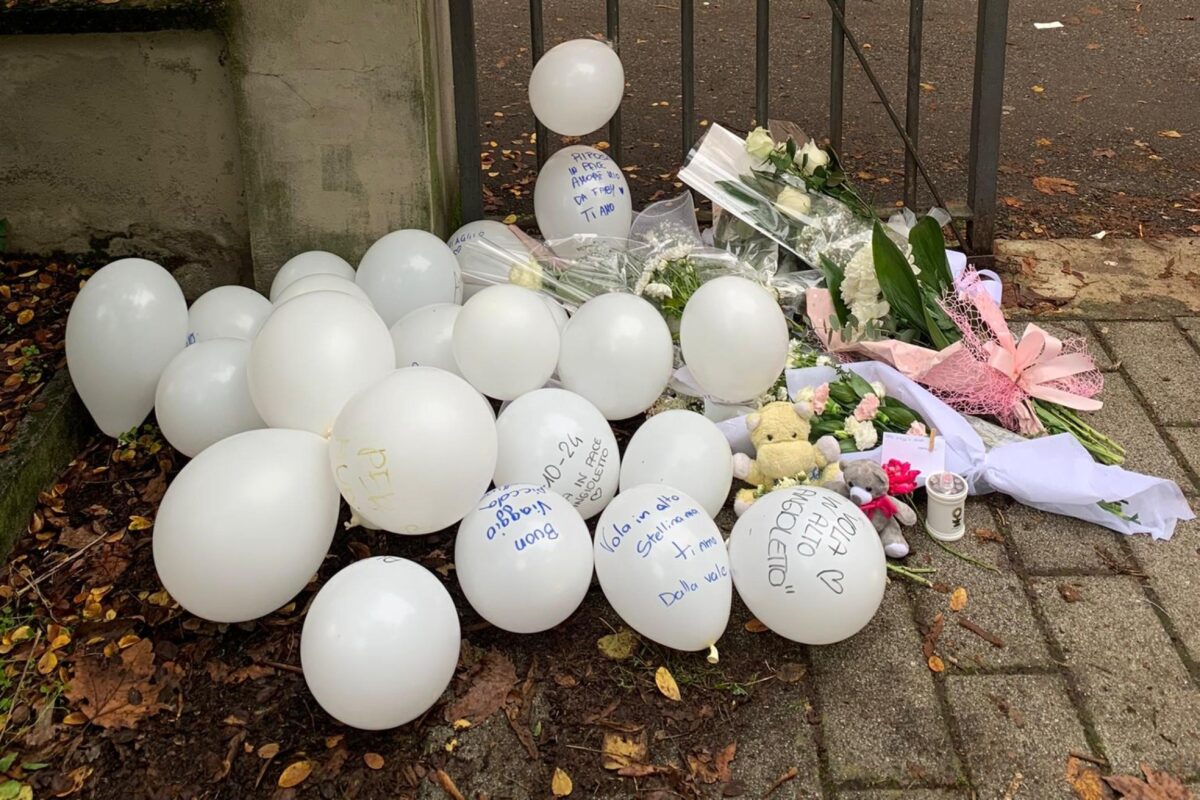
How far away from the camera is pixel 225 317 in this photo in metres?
3.39

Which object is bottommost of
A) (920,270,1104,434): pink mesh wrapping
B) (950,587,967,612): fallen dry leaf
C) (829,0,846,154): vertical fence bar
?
(950,587,967,612): fallen dry leaf

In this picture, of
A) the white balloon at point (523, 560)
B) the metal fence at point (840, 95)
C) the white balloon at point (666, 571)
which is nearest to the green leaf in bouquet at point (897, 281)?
the metal fence at point (840, 95)

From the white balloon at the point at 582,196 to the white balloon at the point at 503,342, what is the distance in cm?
86

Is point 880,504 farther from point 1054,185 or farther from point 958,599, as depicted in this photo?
point 1054,185

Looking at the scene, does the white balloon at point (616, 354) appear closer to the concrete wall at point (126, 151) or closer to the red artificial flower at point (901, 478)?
the red artificial flower at point (901, 478)

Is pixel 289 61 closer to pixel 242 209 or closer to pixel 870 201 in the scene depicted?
pixel 242 209

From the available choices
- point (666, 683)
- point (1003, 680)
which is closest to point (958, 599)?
point (1003, 680)

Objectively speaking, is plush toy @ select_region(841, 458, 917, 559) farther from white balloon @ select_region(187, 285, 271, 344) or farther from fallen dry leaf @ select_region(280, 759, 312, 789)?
white balloon @ select_region(187, 285, 271, 344)

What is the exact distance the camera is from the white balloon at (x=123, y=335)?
128 inches

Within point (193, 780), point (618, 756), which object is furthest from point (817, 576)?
point (193, 780)

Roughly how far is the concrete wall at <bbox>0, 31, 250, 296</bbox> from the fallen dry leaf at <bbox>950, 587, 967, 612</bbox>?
8.34 feet

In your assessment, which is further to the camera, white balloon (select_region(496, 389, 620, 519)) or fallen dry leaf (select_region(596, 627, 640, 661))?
white balloon (select_region(496, 389, 620, 519))

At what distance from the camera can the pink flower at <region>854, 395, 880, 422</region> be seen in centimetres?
321

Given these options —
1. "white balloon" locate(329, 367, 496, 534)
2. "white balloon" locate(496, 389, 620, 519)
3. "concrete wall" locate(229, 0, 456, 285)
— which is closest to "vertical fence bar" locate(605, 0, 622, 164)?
"concrete wall" locate(229, 0, 456, 285)
